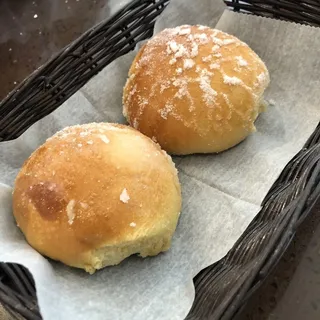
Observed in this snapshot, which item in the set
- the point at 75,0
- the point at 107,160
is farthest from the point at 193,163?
the point at 75,0

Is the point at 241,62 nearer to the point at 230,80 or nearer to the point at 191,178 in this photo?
the point at 230,80

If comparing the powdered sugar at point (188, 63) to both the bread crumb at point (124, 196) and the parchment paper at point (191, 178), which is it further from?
the bread crumb at point (124, 196)

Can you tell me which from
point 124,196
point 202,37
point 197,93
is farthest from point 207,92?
point 124,196

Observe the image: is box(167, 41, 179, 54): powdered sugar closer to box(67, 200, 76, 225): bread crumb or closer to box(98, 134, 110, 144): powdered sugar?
box(98, 134, 110, 144): powdered sugar

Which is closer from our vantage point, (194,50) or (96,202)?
(96,202)

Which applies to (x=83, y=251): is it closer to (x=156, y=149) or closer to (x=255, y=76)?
(x=156, y=149)

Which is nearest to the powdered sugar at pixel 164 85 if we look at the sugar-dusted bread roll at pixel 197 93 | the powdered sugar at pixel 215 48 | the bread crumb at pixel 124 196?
the sugar-dusted bread roll at pixel 197 93
